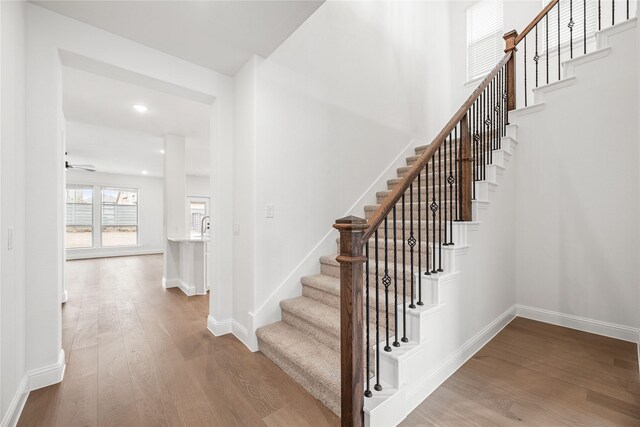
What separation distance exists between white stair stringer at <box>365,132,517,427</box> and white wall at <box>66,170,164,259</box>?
1003 centimetres

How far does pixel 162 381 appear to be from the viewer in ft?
6.83

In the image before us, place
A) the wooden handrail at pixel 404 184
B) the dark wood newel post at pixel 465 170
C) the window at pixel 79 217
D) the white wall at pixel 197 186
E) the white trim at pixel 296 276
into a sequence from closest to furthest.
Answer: the wooden handrail at pixel 404 184 → the dark wood newel post at pixel 465 170 → the white trim at pixel 296 276 → the window at pixel 79 217 → the white wall at pixel 197 186

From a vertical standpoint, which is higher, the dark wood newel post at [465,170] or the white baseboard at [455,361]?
the dark wood newel post at [465,170]

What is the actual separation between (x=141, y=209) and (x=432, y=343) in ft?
35.0

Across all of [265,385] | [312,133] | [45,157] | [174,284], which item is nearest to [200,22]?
[312,133]

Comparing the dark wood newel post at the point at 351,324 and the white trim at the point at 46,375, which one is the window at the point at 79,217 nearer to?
the white trim at the point at 46,375

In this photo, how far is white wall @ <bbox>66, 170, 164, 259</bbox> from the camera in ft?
29.6

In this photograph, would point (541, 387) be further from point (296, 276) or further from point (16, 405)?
point (16, 405)

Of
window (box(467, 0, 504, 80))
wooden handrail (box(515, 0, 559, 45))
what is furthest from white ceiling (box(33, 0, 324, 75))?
window (box(467, 0, 504, 80))

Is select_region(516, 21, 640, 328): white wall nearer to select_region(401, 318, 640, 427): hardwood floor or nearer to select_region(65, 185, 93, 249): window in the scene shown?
select_region(401, 318, 640, 427): hardwood floor

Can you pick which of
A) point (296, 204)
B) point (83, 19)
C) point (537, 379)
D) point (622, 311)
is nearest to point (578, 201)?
point (622, 311)

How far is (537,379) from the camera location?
80.0 inches

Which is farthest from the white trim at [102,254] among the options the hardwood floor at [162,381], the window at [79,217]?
the hardwood floor at [162,381]

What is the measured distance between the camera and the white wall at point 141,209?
9.04 metres
